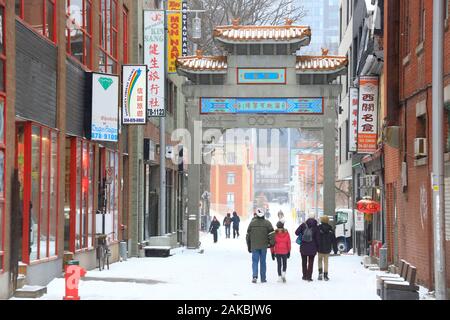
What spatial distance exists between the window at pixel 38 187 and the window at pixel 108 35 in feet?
21.2

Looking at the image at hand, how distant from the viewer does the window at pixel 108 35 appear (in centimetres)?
2598

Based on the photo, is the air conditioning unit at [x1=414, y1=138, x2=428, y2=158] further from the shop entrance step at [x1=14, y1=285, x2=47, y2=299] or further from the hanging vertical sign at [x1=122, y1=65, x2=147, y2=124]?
the hanging vertical sign at [x1=122, y1=65, x2=147, y2=124]

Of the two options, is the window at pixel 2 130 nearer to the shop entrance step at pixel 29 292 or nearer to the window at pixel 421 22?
the shop entrance step at pixel 29 292

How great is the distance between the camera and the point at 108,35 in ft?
88.5

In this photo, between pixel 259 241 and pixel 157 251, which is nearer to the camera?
pixel 259 241

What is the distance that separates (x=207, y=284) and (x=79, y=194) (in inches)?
203

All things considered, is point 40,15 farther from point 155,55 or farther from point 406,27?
point 155,55

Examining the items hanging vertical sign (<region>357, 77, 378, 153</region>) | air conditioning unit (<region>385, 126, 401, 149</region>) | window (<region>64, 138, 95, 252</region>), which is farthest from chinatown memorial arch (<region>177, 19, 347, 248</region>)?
air conditioning unit (<region>385, 126, 401, 149</region>)

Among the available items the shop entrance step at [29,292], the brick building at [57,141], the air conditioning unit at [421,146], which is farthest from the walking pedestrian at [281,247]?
the shop entrance step at [29,292]

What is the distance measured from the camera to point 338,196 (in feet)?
274

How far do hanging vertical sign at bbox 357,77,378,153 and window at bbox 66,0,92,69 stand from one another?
10.2 metres

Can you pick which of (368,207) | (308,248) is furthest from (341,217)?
(308,248)

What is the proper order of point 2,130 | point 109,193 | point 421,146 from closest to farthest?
point 2,130
point 421,146
point 109,193
